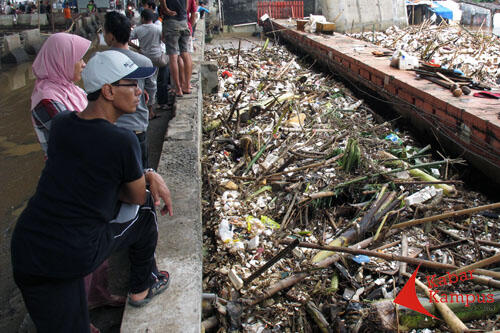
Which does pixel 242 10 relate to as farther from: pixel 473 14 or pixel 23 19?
pixel 473 14

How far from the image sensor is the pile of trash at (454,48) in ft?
27.5

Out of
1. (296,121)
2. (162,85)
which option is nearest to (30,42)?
(162,85)

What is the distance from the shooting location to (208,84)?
8078 mm

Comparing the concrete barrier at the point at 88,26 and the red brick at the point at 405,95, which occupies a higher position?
A: the concrete barrier at the point at 88,26

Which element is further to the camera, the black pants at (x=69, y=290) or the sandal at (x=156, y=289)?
the sandal at (x=156, y=289)

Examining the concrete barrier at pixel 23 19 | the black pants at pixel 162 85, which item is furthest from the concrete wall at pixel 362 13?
the concrete barrier at pixel 23 19

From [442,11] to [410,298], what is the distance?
1977cm

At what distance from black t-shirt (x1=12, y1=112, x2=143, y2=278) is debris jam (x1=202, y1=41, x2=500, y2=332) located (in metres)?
1.30

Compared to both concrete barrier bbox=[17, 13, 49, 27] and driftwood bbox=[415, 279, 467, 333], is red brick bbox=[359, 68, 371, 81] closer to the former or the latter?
driftwood bbox=[415, 279, 467, 333]

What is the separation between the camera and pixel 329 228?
3.82 m

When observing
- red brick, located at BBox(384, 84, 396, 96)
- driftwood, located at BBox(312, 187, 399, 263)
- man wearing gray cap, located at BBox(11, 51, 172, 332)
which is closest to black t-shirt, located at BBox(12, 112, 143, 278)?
man wearing gray cap, located at BBox(11, 51, 172, 332)

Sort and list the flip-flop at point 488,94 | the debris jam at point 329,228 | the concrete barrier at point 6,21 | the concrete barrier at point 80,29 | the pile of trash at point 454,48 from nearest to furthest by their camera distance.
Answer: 1. the debris jam at point 329,228
2. the flip-flop at point 488,94
3. the pile of trash at point 454,48
4. the concrete barrier at point 80,29
5. the concrete barrier at point 6,21

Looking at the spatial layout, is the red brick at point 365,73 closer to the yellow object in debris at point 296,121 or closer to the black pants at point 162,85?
the yellow object in debris at point 296,121

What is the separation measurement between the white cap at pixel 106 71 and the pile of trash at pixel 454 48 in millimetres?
6979
